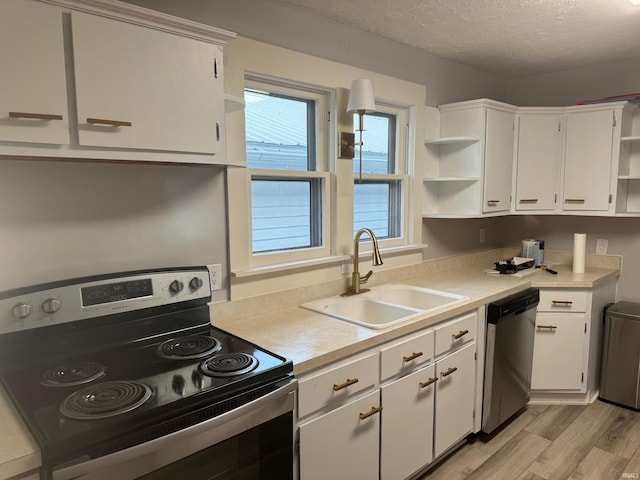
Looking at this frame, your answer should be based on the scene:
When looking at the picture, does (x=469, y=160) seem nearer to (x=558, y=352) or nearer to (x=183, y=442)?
(x=558, y=352)

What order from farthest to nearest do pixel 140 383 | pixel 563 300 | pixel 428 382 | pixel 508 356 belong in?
pixel 563 300, pixel 508 356, pixel 428 382, pixel 140 383

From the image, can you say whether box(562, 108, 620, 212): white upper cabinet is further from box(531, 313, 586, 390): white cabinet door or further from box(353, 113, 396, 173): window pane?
box(353, 113, 396, 173): window pane

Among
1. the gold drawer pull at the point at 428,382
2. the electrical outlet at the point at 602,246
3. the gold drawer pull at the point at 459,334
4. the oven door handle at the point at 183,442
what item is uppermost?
the electrical outlet at the point at 602,246

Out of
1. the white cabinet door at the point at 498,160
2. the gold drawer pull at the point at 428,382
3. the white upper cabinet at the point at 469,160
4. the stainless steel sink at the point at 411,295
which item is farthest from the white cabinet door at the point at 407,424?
the white cabinet door at the point at 498,160

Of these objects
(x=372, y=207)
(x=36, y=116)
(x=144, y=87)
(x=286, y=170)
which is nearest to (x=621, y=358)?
(x=372, y=207)

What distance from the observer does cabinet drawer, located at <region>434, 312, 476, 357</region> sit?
6.95 feet

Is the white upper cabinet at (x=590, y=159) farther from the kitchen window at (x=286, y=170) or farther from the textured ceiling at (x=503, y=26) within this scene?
the kitchen window at (x=286, y=170)

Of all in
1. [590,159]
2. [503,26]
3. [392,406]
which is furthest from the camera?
[590,159]

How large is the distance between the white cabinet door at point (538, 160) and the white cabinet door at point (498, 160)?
9 cm

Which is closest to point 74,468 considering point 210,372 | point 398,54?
point 210,372

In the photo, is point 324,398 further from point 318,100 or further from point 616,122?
point 616,122

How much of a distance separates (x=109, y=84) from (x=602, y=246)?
3.45m

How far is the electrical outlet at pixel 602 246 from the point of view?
329 centimetres

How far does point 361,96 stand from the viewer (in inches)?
88.1
